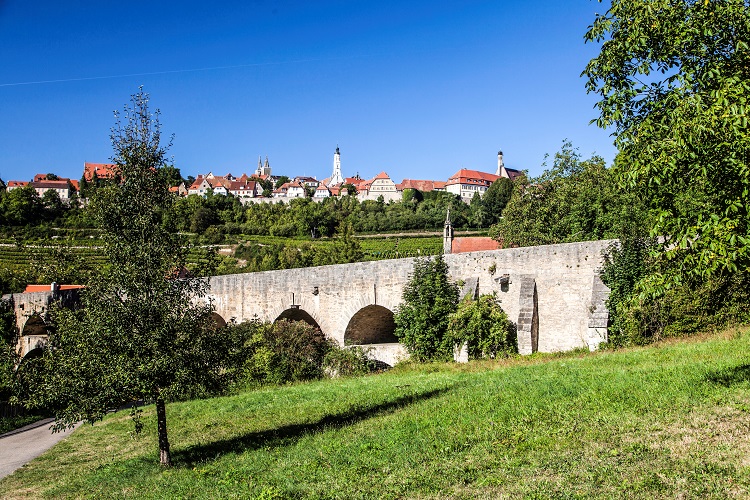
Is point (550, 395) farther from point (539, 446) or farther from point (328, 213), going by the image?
point (328, 213)

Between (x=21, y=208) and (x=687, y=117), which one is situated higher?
(x=21, y=208)

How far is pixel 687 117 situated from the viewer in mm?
7781

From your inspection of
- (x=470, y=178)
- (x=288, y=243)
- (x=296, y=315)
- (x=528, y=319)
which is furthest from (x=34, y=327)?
(x=470, y=178)

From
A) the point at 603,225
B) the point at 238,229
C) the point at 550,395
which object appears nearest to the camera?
the point at 550,395

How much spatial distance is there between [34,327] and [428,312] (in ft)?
66.9

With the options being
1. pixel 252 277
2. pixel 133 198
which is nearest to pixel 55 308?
pixel 133 198

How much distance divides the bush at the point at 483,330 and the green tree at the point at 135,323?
Answer: 935 centimetres

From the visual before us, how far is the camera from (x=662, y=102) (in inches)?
343

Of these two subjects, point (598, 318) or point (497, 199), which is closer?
point (598, 318)

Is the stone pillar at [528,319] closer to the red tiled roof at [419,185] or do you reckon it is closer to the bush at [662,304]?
the bush at [662,304]

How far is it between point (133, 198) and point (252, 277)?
16.5 meters

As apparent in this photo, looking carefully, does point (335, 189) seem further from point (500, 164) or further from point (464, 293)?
point (464, 293)

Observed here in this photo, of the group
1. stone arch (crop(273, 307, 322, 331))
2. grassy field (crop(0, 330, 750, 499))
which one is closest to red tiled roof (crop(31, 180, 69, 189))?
stone arch (crop(273, 307, 322, 331))

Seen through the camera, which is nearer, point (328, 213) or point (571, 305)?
point (571, 305)
